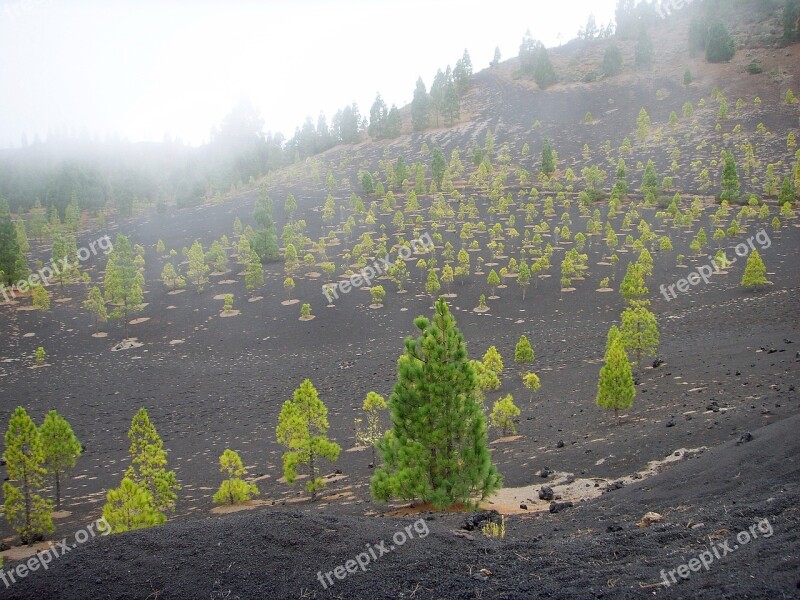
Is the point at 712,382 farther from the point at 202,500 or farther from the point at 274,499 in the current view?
the point at 202,500

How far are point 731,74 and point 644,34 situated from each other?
29.3 metres

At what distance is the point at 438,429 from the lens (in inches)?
560

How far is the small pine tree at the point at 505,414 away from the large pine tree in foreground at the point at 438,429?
1161 cm

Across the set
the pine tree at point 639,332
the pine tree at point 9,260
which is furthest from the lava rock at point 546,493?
the pine tree at point 9,260

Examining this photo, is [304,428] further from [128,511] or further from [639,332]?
[639,332]

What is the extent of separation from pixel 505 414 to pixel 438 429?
1310 centimetres

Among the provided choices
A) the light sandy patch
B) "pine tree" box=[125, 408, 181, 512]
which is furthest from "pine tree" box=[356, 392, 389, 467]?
"pine tree" box=[125, 408, 181, 512]

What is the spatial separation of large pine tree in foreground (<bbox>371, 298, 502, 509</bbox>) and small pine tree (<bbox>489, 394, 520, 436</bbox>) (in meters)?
11.6

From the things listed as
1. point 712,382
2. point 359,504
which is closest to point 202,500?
point 359,504

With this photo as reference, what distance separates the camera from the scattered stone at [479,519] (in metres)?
11.7

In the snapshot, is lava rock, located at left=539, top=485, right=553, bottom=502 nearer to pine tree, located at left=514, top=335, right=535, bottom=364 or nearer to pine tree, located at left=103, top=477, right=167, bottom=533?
pine tree, located at left=103, top=477, right=167, bottom=533

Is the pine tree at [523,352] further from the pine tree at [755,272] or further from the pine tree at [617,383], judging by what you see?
the pine tree at [755,272]

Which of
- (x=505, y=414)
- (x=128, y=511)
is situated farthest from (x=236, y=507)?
(x=505, y=414)

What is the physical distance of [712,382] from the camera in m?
26.8
